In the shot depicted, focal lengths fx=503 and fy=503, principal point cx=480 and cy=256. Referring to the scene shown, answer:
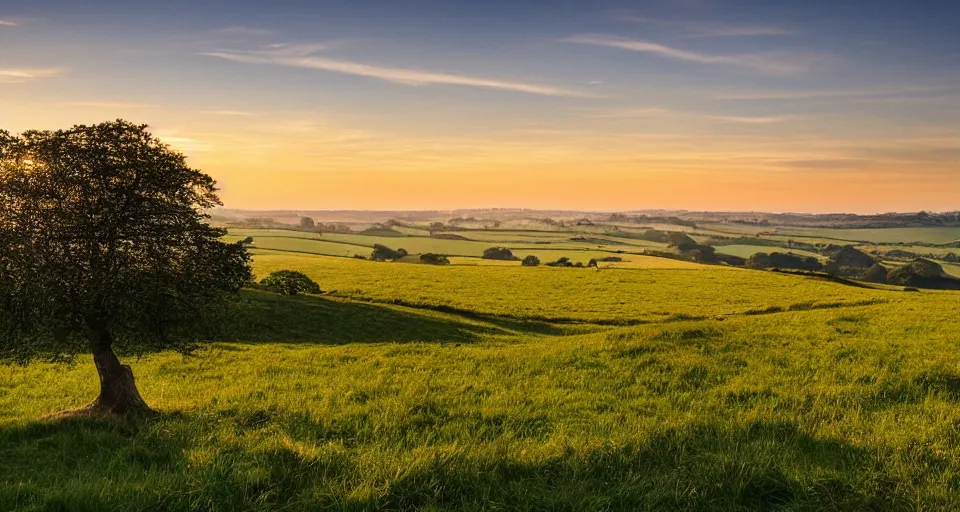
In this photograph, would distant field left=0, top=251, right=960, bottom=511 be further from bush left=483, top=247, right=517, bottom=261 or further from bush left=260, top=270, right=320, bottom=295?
bush left=483, top=247, right=517, bottom=261

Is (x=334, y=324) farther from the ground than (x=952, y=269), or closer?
farther from the ground

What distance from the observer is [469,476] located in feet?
22.1

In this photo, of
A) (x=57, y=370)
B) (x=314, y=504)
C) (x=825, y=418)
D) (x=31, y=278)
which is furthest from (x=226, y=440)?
(x=57, y=370)

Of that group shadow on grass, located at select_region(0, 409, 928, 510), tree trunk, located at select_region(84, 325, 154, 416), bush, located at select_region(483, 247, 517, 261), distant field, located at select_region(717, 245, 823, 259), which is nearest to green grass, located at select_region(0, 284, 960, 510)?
shadow on grass, located at select_region(0, 409, 928, 510)

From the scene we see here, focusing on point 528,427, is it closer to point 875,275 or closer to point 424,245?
point 424,245

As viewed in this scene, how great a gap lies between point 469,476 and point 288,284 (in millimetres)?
48873

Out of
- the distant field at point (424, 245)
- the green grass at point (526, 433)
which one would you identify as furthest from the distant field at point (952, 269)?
the green grass at point (526, 433)

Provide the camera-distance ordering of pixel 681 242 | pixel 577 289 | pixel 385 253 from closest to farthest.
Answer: pixel 577 289 < pixel 385 253 < pixel 681 242

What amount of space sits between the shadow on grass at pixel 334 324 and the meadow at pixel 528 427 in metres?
8.36

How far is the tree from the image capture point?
10258 millimetres

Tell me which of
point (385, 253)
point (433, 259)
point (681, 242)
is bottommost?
point (433, 259)

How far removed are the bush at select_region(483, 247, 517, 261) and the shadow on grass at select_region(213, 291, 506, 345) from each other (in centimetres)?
7904

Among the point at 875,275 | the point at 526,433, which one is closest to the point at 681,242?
the point at 875,275

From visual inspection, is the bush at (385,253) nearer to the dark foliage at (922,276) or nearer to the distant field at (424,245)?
the distant field at (424,245)
